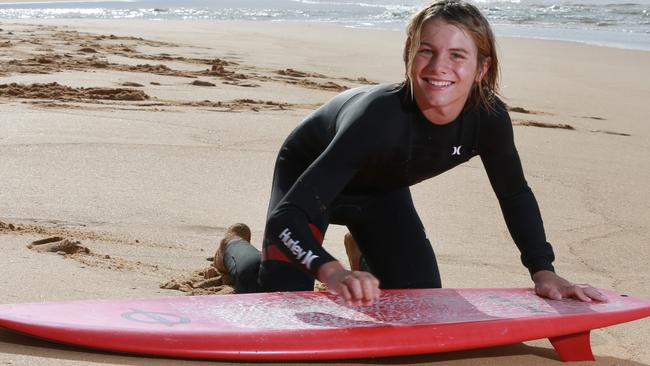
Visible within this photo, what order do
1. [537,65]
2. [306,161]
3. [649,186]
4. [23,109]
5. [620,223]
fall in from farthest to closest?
[537,65] → [23,109] → [649,186] → [620,223] → [306,161]

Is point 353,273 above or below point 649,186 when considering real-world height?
above

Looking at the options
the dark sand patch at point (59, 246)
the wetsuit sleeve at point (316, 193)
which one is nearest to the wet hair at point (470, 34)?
the wetsuit sleeve at point (316, 193)

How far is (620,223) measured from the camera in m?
4.61

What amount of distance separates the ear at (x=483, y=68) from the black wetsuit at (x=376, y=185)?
0.32ft

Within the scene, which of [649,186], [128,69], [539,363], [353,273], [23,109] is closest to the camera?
[353,273]

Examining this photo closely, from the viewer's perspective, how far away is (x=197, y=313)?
103 inches

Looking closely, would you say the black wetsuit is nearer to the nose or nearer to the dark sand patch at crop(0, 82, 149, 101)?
the nose

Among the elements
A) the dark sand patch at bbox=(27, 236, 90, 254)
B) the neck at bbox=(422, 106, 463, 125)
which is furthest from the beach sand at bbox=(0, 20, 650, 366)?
the neck at bbox=(422, 106, 463, 125)

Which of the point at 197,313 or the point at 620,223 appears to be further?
the point at 620,223

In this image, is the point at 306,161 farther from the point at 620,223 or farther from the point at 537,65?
the point at 537,65

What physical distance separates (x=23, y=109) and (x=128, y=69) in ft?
7.39

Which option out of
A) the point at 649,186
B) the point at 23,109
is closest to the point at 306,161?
the point at 649,186

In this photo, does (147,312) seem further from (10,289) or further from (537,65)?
(537,65)

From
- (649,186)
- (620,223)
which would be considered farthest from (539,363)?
→ (649,186)
